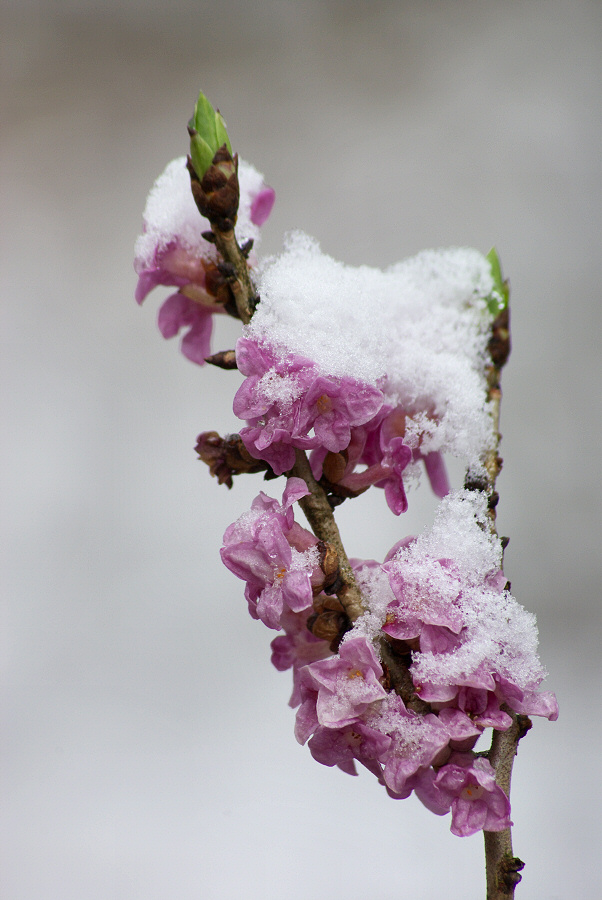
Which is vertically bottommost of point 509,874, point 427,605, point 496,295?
point 509,874

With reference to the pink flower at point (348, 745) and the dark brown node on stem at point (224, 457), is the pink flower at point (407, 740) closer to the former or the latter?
the pink flower at point (348, 745)

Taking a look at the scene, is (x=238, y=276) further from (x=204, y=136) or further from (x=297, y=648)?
→ (x=297, y=648)

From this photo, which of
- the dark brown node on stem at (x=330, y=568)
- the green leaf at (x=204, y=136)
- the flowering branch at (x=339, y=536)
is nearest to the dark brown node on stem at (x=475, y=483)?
the flowering branch at (x=339, y=536)

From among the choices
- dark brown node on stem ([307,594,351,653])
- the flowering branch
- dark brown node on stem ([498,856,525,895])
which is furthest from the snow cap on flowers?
dark brown node on stem ([498,856,525,895])

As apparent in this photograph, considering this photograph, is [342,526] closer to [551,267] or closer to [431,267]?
[551,267]

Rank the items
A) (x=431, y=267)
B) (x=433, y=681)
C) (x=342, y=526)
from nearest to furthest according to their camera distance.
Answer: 1. (x=433, y=681)
2. (x=431, y=267)
3. (x=342, y=526)

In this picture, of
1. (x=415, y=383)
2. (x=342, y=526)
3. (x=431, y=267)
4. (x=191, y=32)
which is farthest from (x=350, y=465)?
(x=191, y=32)

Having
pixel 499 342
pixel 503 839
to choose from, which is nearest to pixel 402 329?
pixel 499 342
